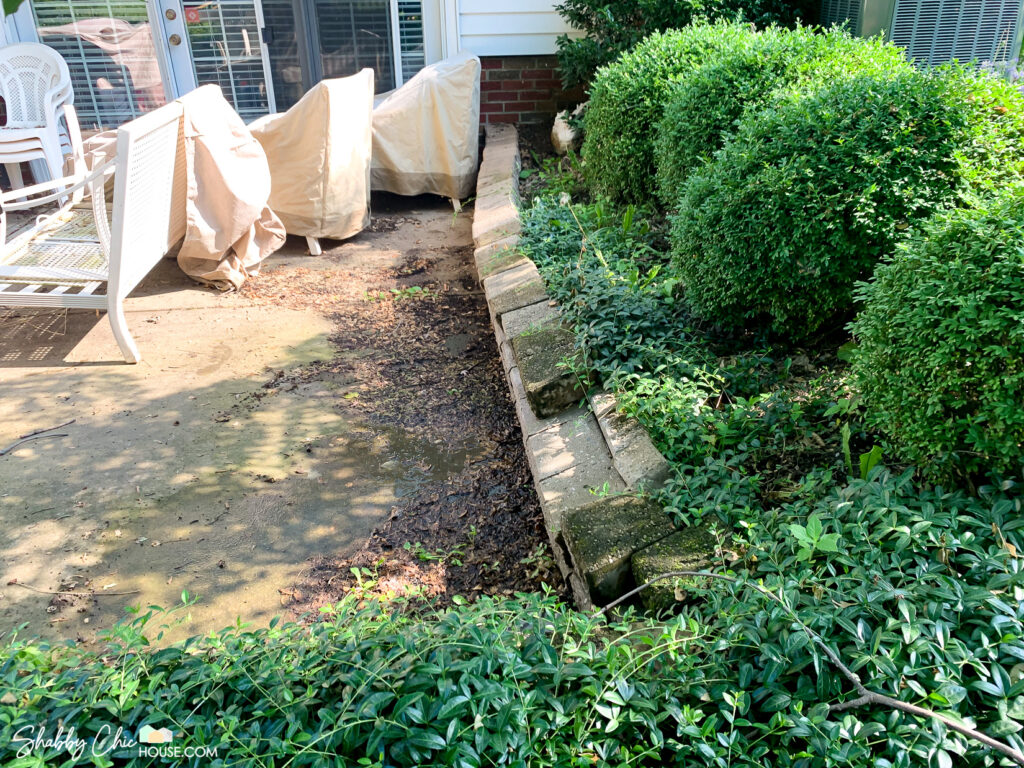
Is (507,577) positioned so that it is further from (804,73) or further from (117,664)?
(804,73)

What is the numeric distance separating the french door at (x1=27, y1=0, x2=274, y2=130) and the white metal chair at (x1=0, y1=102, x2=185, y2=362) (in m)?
3.80

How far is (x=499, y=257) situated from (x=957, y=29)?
3636 millimetres

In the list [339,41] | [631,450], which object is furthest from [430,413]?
[339,41]

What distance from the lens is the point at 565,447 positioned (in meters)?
3.25

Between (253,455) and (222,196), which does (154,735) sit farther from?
(222,196)

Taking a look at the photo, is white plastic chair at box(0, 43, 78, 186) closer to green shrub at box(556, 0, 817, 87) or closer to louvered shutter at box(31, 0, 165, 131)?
louvered shutter at box(31, 0, 165, 131)

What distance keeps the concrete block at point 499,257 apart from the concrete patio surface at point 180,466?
1088 millimetres

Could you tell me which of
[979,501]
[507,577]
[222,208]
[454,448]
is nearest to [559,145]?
[222,208]

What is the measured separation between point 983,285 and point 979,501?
0.58 metres

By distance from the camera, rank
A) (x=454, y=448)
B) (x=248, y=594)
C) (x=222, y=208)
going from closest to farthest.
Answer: (x=248, y=594) → (x=454, y=448) → (x=222, y=208)

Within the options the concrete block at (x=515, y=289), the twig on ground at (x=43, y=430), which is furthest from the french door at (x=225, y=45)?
the twig on ground at (x=43, y=430)

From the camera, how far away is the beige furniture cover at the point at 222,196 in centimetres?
496

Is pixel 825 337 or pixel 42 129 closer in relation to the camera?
pixel 825 337

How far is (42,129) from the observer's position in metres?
6.99
